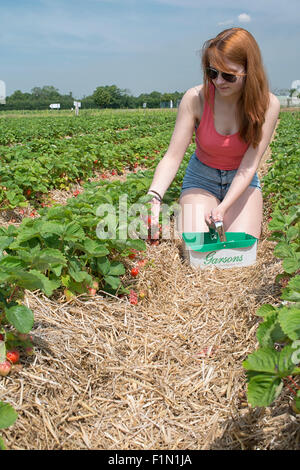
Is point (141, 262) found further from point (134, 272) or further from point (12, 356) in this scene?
point (12, 356)

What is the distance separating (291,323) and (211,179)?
2.29 meters

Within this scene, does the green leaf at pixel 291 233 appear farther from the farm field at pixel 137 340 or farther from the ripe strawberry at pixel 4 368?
the ripe strawberry at pixel 4 368

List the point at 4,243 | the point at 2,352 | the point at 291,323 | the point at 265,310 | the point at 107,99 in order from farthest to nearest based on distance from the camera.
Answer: the point at 107,99 < the point at 4,243 < the point at 265,310 < the point at 2,352 < the point at 291,323

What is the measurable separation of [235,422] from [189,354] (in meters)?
0.61

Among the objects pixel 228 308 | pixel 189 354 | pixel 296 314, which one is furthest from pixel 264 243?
pixel 296 314

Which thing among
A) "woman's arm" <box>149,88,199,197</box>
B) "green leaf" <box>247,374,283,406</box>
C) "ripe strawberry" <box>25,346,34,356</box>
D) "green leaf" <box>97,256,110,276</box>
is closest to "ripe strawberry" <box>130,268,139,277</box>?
"green leaf" <box>97,256,110,276</box>

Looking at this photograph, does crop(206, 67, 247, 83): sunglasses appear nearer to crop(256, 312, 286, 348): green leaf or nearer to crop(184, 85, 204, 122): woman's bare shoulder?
crop(184, 85, 204, 122): woman's bare shoulder

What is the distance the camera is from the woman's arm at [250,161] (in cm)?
327

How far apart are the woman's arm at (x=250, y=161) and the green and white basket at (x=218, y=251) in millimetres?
331

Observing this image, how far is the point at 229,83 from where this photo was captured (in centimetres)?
305

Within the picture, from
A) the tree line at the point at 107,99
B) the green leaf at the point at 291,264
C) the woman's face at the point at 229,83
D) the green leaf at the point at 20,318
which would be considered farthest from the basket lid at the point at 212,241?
the tree line at the point at 107,99

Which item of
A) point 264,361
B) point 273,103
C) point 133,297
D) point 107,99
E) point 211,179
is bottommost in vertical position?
point 133,297

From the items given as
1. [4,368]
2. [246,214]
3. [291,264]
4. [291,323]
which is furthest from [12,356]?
[246,214]
